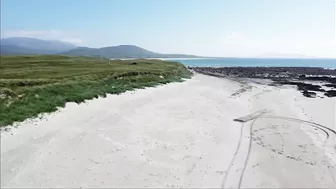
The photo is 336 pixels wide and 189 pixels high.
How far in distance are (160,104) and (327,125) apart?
41.5 feet

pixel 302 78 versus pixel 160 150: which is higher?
pixel 160 150

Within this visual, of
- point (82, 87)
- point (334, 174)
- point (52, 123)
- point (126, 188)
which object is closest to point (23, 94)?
point (52, 123)

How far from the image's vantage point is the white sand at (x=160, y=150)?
12.9 meters

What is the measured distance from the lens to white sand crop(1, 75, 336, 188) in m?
12.9

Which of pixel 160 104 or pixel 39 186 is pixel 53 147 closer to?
pixel 39 186

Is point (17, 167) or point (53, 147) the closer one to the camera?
point (17, 167)

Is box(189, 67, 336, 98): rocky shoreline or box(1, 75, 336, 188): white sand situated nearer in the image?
box(1, 75, 336, 188): white sand

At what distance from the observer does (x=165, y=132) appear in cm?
1909

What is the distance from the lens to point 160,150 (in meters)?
16.1

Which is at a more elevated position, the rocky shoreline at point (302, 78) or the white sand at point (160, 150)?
the white sand at point (160, 150)

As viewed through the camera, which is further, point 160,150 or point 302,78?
point 302,78

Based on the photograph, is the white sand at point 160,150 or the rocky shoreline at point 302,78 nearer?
the white sand at point 160,150

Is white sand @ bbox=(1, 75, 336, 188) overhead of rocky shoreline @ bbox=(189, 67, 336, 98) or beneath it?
overhead

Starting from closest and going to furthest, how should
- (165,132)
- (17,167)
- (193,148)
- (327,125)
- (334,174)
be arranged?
(17,167), (334,174), (193,148), (165,132), (327,125)
